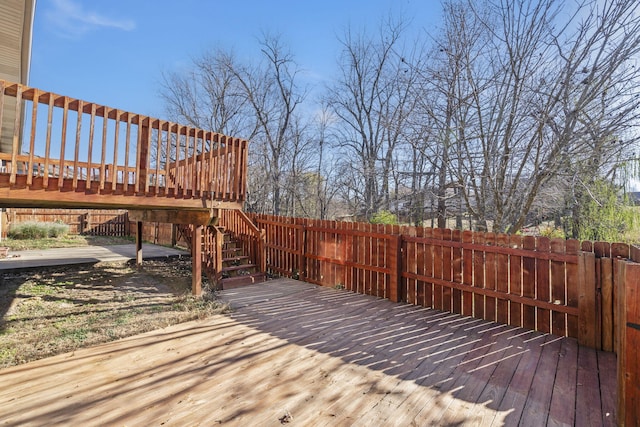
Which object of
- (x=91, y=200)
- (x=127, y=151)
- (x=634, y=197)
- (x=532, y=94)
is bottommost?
(x=91, y=200)

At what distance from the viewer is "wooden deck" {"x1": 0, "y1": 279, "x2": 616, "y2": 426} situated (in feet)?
6.82

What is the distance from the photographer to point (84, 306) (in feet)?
15.5

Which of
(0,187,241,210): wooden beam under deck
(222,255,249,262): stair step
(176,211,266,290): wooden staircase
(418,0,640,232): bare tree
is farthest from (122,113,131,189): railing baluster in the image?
(418,0,640,232): bare tree

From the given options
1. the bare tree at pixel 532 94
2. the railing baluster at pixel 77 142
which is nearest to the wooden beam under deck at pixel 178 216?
the railing baluster at pixel 77 142

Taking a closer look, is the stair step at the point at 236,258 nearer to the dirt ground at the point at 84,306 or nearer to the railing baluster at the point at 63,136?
the dirt ground at the point at 84,306

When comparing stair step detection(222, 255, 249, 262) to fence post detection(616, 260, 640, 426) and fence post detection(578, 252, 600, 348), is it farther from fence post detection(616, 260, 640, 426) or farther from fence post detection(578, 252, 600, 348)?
fence post detection(616, 260, 640, 426)

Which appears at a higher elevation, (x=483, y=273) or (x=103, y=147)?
(x=103, y=147)

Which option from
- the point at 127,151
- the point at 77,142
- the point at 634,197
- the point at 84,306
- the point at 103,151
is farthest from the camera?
the point at 634,197

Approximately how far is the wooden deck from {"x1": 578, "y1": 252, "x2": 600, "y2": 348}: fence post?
0.15 metres

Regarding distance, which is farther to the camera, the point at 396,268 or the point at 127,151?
the point at 396,268

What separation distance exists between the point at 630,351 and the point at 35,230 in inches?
684

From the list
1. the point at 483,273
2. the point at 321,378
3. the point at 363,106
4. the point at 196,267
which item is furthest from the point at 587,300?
the point at 363,106

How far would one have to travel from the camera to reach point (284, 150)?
53.4ft

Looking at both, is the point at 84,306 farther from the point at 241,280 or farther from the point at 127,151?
the point at 127,151
